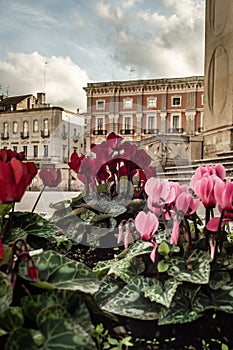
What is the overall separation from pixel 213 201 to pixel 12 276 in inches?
23.6

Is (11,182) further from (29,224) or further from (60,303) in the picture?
(29,224)

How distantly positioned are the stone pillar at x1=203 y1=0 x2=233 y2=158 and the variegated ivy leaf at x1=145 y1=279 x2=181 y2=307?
882 centimetres

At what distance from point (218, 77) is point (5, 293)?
32.9 feet

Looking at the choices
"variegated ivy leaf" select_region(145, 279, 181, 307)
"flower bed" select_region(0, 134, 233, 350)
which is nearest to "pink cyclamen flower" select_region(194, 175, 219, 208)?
"flower bed" select_region(0, 134, 233, 350)

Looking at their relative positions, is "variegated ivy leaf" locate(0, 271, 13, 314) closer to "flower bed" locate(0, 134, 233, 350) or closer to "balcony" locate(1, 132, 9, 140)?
"flower bed" locate(0, 134, 233, 350)

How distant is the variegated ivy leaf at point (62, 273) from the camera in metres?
0.93

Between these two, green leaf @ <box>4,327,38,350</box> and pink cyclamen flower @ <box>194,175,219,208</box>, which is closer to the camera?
green leaf @ <box>4,327,38,350</box>

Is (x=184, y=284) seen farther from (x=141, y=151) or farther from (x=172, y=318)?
(x=141, y=151)

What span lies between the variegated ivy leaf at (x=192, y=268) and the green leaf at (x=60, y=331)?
1.35 feet

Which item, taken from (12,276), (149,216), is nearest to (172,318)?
(149,216)

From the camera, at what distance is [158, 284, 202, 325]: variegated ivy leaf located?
3.43 ft

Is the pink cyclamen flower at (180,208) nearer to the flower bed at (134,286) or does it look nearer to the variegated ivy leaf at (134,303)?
the flower bed at (134,286)

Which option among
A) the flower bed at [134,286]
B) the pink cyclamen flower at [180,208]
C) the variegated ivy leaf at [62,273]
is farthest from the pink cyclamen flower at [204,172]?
the variegated ivy leaf at [62,273]

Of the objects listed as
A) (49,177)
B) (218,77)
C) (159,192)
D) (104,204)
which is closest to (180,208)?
(159,192)
